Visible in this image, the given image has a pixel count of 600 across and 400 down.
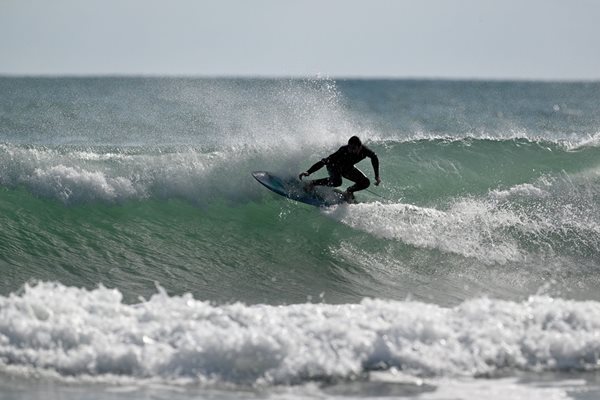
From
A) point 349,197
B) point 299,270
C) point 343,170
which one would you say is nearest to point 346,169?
point 343,170

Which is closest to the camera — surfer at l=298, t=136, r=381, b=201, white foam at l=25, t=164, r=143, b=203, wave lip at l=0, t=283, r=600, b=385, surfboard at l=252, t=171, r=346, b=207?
wave lip at l=0, t=283, r=600, b=385

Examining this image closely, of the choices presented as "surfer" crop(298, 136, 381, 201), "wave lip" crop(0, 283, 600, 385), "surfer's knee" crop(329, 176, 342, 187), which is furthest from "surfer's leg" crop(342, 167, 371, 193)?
"wave lip" crop(0, 283, 600, 385)

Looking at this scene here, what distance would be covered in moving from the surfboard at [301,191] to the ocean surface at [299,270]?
0.54 feet

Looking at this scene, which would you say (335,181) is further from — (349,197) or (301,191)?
(301,191)

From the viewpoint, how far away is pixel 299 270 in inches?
531

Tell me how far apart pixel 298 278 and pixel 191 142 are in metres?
13.5

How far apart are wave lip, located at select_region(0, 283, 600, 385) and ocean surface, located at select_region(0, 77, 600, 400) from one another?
0.8 inches

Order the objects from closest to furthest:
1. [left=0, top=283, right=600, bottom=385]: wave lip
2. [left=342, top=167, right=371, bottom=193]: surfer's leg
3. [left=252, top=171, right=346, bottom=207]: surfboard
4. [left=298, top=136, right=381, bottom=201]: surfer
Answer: [left=0, top=283, right=600, bottom=385]: wave lip < [left=298, top=136, right=381, bottom=201]: surfer < [left=342, top=167, right=371, bottom=193]: surfer's leg < [left=252, top=171, right=346, bottom=207]: surfboard

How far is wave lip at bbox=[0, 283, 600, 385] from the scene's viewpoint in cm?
895

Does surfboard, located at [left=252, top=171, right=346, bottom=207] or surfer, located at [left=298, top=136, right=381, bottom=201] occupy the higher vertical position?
surfer, located at [left=298, top=136, right=381, bottom=201]

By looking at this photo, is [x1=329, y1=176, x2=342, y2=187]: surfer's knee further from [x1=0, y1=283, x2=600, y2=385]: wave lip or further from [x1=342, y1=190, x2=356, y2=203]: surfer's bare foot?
[x1=0, y1=283, x2=600, y2=385]: wave lip

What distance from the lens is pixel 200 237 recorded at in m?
14.7

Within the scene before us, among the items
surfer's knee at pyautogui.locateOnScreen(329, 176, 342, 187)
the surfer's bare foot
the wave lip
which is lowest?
the wave lip

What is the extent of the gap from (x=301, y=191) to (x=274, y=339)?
20.1 ft
